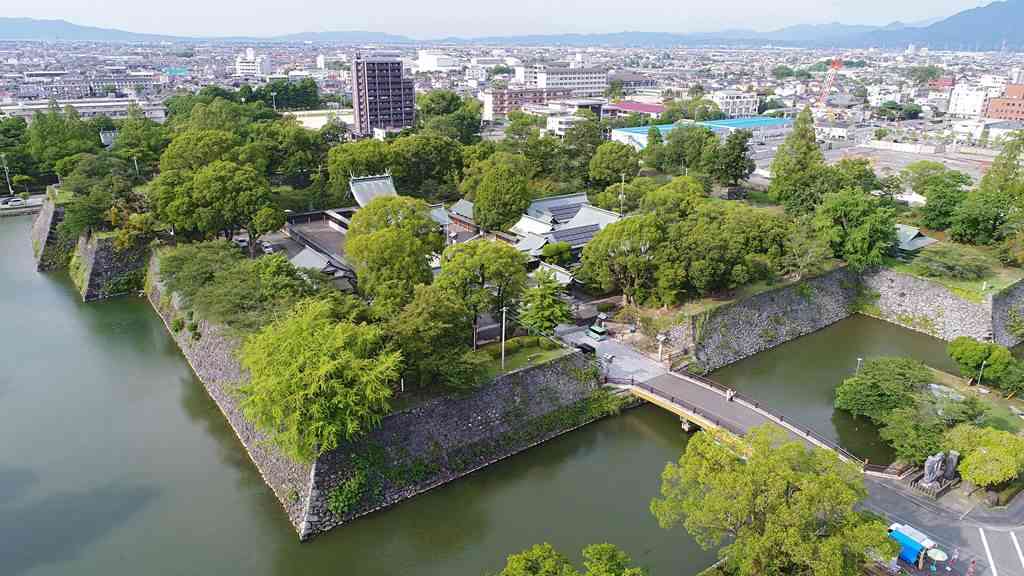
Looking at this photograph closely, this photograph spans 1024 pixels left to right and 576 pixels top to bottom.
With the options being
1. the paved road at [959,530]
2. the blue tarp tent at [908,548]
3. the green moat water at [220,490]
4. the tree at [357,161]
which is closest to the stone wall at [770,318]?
the green moat water at [220,490]

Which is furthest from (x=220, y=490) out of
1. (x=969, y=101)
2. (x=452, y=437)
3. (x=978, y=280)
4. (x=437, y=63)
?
(x=437, y=63)

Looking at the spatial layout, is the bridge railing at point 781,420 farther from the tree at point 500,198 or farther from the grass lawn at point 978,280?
the tree at point 500,198

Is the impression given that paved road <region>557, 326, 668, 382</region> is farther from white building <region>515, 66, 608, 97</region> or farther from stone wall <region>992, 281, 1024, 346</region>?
white building <region>515, 66, 608, 97</region>

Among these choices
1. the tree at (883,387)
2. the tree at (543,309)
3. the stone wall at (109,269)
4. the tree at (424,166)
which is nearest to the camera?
the tree at (883,387)

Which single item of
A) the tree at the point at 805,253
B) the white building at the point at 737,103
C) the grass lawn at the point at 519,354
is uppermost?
the white building at the point at 737,103

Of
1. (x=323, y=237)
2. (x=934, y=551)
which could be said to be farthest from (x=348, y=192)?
(x=934, y=551)

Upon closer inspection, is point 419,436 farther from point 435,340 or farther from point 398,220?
point 398,220

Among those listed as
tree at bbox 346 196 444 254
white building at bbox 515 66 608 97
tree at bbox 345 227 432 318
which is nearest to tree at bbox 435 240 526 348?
tree at bbox 345 227 432 318
